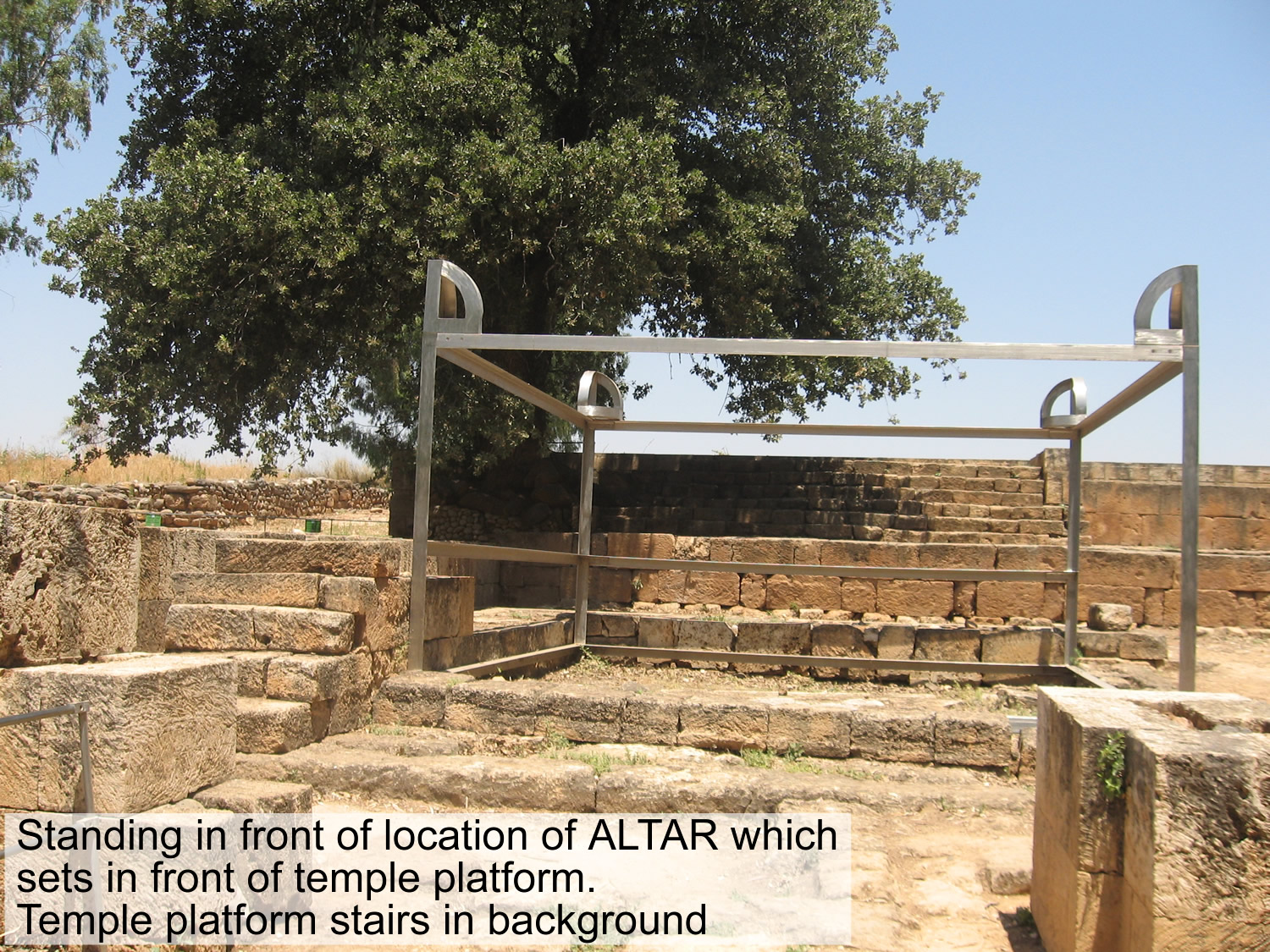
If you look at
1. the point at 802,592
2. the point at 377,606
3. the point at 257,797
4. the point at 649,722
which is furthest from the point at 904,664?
the point at 257,797

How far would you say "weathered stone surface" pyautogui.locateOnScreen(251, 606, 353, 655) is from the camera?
5168 millimetres

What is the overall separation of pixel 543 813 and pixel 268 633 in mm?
1846

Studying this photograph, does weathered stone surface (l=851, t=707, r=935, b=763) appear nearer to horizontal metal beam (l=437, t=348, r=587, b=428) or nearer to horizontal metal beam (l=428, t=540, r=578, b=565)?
horizontal metal beam (l=428, t=540, r=578, b=565)

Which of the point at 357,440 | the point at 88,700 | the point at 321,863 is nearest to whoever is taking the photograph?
the point at 88,700

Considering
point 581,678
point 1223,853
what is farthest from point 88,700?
point 581,678

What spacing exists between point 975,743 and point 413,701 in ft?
9.21

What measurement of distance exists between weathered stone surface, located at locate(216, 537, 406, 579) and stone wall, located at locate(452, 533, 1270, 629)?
5707 mm

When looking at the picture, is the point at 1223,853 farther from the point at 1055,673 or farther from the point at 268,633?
the point at 1055,673

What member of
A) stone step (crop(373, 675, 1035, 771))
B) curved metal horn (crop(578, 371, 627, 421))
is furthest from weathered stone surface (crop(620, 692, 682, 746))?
curved metal horn (crop(578, 371, 627, 421))

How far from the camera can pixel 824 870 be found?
362 centimetres

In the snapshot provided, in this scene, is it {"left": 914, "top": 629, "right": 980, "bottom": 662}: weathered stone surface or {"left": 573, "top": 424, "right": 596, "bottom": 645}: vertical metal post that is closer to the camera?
{"left": 573, "top": 424, "right": 596, "bottom": 645}: vertical metal post

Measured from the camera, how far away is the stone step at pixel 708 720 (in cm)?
493

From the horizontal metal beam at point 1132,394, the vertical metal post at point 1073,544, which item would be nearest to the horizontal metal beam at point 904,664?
the vertical metal post at point 1073,544

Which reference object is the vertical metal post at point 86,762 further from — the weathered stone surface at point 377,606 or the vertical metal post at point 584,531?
the vertical metal post at point 584,531
